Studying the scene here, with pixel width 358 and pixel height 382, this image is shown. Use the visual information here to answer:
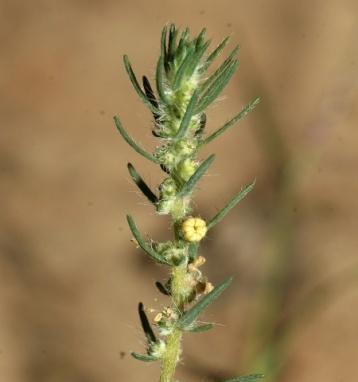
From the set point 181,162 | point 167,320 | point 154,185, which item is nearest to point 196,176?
point 181,162

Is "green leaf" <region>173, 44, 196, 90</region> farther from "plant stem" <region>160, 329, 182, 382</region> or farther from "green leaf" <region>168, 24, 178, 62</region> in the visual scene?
"plant stem" <region>160, 329, 182, 382</region>

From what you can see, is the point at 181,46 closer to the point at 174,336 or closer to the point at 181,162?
the point at 181,162

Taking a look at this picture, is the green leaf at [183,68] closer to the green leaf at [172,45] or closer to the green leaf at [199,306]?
the green leaf at [172,45]

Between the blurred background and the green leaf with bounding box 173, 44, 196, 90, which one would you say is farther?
the blurred background

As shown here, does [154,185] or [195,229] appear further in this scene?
[154,185]

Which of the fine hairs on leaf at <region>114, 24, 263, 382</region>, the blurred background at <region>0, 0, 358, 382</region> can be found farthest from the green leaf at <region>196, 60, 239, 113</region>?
the blurred background at <region>0, 0, 358, 382</region>

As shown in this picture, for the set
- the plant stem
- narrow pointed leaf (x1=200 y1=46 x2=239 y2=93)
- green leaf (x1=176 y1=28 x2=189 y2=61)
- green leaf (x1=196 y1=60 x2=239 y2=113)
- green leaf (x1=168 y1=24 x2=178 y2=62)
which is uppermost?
green leaf (x1=168 y1=24 x2=178 y2=62)

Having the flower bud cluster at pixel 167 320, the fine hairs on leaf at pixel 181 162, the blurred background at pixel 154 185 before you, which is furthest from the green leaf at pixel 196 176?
the blurred background at pixel 154 185
